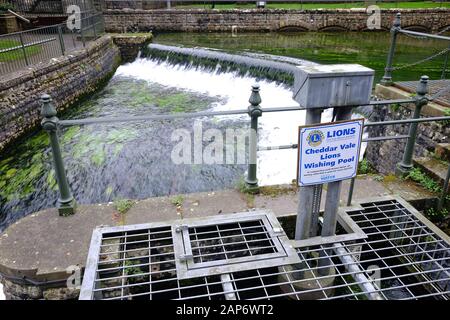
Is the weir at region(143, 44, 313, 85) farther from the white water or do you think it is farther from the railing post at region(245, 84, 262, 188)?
the railing post at region(245, 84, 262, 188)

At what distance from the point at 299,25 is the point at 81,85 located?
575 inches

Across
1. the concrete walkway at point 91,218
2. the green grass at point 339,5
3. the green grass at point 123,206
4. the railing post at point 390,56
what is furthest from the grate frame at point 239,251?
the green grass at point 339,5

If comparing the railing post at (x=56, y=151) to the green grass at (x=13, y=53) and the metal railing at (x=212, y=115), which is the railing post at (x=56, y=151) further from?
the green grass at (x=13, y=53)

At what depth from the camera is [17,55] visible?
11.4m

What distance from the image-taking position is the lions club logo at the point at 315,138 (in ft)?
9.90

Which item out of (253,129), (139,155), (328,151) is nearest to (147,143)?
(139,155)

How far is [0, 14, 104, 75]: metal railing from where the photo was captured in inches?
415

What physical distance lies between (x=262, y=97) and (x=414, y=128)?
7590 mm

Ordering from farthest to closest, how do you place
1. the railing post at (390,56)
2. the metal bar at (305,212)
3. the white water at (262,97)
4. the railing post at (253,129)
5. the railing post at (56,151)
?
the white water at (262,97) → the railing post at (390,56) → the railing post at (253,129) → the railing post at (56,151) → the metal bar at (305,212)

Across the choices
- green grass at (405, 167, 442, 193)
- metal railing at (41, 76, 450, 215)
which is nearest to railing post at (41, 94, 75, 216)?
metal railing at (41, 76, 450, 215)

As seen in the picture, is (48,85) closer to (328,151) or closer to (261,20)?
(328,151)

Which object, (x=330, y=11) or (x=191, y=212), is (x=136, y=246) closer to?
(x=191, y=212)

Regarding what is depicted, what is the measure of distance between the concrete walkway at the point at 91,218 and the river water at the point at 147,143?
11.7ft

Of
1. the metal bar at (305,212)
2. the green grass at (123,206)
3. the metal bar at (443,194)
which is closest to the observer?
the metal bar at (305,212)
